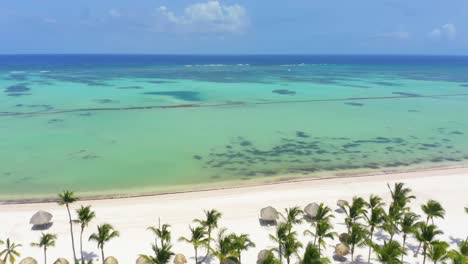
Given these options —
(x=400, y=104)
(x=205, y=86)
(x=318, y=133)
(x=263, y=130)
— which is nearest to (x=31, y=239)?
(x=263, y=130)

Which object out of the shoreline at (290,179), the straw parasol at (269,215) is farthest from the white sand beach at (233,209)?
the straw parasol at (269,215)

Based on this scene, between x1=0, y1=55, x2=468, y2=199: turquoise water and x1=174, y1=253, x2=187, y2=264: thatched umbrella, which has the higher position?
x1=0, y1=55, x2=468, y2=199: turquoise water

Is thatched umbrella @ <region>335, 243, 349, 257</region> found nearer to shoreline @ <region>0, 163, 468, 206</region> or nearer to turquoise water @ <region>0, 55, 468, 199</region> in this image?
shoreline @ <region>0, 163, 468, 206</region>

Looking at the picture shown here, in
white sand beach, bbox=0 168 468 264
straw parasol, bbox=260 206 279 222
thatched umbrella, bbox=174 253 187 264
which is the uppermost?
straw parasol, bbox=260 206 279 222

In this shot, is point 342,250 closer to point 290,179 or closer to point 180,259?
point 180,259

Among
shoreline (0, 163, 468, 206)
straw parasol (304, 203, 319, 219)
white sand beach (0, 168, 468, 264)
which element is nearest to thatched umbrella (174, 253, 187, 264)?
white sand beach (0, 168, 468, 264)

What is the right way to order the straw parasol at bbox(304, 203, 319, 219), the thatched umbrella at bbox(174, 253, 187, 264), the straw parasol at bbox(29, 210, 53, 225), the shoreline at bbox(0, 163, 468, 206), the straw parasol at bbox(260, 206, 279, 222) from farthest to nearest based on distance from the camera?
1. the shoreline at bbox(0, 163, 468, 206)
2. the straw parasol at bbox(304, 203, 319, 219)
3. the straw parasol at bbox(260, 206, 279, 222)
4. the straw parasol at bbox(29, 210, 53, 225)
5. the thatched umbrella at bbox(174, 253, 187, 264)

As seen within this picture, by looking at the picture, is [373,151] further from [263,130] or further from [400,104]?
[400,104]

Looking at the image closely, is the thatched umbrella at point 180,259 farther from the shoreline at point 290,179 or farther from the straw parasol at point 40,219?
the shoreline at point 290,179
